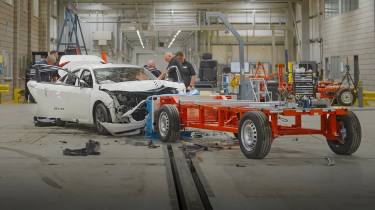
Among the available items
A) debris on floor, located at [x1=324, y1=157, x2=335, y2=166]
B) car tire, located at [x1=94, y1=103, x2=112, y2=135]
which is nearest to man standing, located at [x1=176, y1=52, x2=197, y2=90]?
car tire, located at [x1=94, y1=103, x2=112, y2=135]

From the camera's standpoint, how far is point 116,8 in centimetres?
3244

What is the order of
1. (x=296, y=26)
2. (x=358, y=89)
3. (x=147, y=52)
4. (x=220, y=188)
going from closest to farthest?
(x=220, y=188) < (x=358, y=89) < (x=296, y=26) < (x=147, y=52)

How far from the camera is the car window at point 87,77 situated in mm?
10148

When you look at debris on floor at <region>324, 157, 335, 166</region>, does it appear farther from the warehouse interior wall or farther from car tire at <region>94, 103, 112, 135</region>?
the warehouse interior wall

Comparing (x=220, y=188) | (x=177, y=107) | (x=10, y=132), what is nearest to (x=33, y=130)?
(x=10, y=132)

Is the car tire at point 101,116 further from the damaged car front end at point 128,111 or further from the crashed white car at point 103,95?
the damaged car front end at point 128,111

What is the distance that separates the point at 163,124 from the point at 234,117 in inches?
60.0

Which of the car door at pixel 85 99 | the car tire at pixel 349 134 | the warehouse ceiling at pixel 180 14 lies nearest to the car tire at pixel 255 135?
the car tire at pixel 349 134

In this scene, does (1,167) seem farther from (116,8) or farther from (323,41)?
(116,8)

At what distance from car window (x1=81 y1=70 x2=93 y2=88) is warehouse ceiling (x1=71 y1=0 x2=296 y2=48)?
20.5 meters

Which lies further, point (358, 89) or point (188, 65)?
point (358, 89)

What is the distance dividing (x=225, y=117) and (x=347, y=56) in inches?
683

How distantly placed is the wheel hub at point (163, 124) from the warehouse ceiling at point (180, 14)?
2244 cm

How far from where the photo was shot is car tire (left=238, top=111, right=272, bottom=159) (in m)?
6.58
